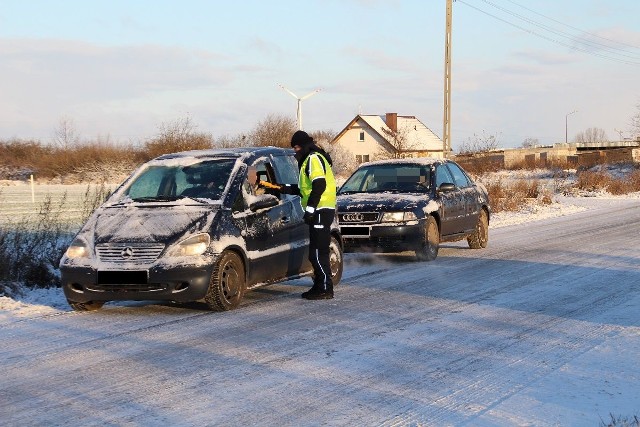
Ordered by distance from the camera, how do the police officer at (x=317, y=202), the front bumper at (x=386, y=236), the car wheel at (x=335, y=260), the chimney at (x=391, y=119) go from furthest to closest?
the chimney at (x=391, y=119), the front bumper at (x=386, y=236), the car wheel at (x=335, y=260), the police officer at (x=317, y=202)

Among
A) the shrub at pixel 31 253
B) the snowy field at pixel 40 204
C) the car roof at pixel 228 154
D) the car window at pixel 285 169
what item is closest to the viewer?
the car roof at pixel 228 154

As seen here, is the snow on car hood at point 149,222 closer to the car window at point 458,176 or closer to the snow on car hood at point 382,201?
the snow on car hood at point 382,201

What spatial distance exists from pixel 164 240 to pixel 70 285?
1.09 meters

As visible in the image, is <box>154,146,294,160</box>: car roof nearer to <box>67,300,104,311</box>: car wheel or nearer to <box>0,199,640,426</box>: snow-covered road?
<box>0,199,640,426</box>: snow-covered road

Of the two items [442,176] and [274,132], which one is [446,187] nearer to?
[442,176]

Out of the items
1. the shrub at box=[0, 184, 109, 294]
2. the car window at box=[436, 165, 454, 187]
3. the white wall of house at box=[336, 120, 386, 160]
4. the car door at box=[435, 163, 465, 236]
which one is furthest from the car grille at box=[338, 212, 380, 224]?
the white wall of house at box=[336, 120, 386, 160]

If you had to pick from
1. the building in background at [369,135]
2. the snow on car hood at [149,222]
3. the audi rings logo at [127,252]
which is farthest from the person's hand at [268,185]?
the building in background at [369,135]

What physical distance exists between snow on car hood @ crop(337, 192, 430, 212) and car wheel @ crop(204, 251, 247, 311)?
4721 millimetres

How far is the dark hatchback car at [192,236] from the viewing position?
9055mm

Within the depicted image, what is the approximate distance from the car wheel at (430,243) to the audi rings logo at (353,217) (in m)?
1.01

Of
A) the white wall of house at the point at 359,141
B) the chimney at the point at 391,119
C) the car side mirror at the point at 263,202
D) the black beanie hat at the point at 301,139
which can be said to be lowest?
the car side mirror at the point at 263,202

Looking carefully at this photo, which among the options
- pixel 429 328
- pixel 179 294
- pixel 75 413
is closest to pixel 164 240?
pixel 179 294

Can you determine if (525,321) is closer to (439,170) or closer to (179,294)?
(179,294)

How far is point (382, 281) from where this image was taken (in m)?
11.9
